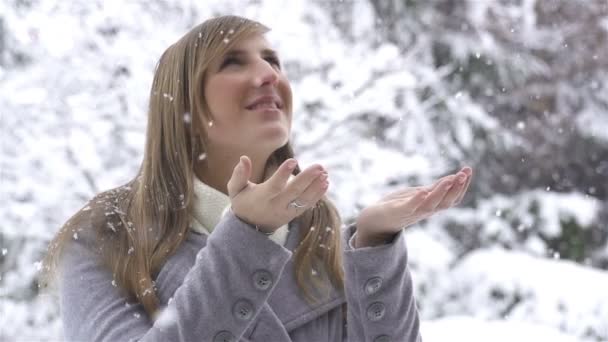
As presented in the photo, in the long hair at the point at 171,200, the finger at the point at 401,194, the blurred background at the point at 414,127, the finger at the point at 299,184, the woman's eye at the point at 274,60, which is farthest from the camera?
the blurred background at the point at 414,127

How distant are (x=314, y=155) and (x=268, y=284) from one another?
2131 millimetres

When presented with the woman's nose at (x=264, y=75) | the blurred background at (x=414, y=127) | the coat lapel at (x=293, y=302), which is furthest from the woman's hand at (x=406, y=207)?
the blurred background at (x=414, y=127)

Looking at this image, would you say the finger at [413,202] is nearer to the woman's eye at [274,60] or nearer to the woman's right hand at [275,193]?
the woman's right hand at [275,193]

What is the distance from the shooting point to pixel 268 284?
77cm

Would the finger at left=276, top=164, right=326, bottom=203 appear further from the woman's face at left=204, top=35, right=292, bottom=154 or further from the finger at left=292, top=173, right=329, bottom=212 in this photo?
the woman's face at left=204, top=35, right=292, bottom=154

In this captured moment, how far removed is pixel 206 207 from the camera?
992 millimetres

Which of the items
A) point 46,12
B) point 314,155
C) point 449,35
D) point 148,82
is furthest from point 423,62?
Answer: point 46,12

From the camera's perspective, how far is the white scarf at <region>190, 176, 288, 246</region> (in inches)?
39.0

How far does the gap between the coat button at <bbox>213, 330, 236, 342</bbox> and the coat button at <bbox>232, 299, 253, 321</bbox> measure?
0.8 inches

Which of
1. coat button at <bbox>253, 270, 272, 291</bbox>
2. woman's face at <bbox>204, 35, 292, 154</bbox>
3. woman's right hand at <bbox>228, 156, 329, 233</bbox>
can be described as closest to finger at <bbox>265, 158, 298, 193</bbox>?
woman's right hand at <bbox>228, 156, 329, 233</bbox>

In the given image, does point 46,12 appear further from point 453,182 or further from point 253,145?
point 453,182

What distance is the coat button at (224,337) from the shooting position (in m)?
0.75

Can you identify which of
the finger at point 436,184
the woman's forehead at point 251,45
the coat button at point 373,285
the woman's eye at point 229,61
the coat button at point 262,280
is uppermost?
the woman's forehead at point 251,45

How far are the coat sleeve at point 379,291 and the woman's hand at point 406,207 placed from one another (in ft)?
0.07
